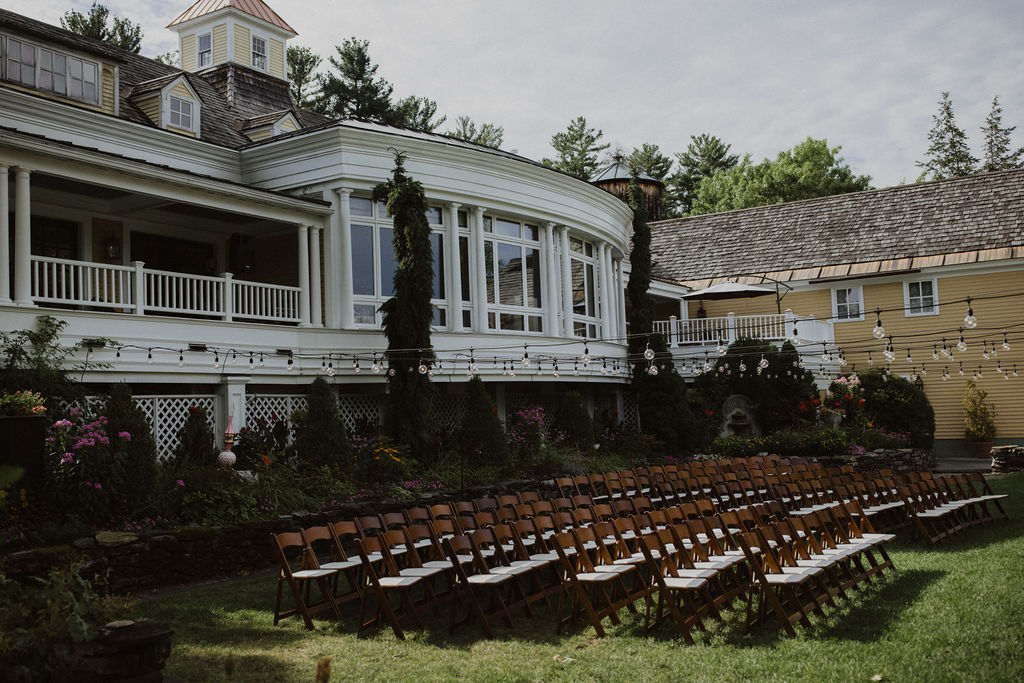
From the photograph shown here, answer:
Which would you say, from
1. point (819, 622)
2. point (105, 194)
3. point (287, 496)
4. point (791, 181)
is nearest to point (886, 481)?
point (819, 622)

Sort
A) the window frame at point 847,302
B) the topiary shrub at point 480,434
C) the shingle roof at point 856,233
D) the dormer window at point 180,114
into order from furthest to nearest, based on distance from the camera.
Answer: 1. the window frame at point 847,302
2. the shingle roof at point 856,233
3. the dormer window at point 180,114
4. the topiary shrub at point 480,434

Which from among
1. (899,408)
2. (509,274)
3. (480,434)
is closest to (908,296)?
(899,408)

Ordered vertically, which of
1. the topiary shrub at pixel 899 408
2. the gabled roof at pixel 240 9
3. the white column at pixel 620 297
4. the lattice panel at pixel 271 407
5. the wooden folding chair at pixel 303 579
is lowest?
the wooden folding chair at pixel 303 579

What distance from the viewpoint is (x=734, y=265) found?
3166 centimetres

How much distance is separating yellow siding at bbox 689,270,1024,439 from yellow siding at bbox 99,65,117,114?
19.3 meters

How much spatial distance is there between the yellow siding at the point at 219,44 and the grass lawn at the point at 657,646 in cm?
1784

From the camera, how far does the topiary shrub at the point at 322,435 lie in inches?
534

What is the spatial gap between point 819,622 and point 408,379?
8.69 meters

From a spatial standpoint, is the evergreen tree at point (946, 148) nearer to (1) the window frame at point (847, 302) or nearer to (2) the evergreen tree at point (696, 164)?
(2) the evergreen tree at point (696, 164)

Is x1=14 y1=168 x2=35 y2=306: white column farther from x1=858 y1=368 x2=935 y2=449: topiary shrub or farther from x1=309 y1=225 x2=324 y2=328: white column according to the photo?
x1=858 y1=368 x2=935 y2=449: topiary shrub

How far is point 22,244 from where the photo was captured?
11969mm

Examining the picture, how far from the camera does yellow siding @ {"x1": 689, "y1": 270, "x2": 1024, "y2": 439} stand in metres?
26.4

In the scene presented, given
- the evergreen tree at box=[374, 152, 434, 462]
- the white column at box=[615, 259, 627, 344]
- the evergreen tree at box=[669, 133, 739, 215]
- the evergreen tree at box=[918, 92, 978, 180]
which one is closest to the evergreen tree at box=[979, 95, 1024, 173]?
the evergreen tree at box=[918, 92, 978, 180]

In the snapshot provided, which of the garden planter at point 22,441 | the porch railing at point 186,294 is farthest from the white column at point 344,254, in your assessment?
the garden planter at point 22,441
